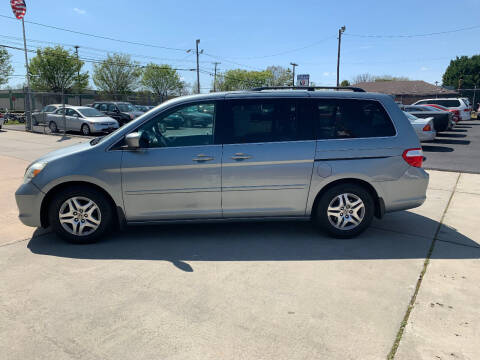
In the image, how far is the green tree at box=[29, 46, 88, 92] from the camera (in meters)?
52.2

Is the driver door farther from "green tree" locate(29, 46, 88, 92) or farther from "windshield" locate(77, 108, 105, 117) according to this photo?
"green tree" locate(29, 46, 88, 92)

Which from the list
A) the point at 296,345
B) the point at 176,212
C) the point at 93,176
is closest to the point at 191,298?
the point at 296,345

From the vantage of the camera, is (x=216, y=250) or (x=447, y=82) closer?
(x=216, y=250)

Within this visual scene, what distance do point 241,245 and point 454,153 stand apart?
36.8 ft

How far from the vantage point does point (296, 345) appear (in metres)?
2.56

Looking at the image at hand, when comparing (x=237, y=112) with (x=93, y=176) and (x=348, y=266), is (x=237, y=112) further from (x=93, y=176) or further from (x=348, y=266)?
(x=348, y=266)

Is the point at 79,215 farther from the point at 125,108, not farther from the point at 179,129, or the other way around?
the point at 125,108

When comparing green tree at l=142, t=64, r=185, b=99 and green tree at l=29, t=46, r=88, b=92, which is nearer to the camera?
green tree at l=29, t=46, r=88, b=92

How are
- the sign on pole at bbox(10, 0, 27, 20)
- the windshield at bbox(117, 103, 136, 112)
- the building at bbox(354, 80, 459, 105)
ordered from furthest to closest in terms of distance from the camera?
the building at bbox(354, 80, 459, 105)
the windshield at bbox(117, 103, 136, 112)
the sign on pole at bbox(10, 0, 27, 20)

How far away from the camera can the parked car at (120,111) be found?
74.4 ft

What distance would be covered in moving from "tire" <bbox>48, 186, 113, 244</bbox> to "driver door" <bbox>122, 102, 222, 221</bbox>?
30 cm

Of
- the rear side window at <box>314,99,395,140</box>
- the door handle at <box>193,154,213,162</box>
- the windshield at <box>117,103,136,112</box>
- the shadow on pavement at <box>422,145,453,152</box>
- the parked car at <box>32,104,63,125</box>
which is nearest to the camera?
the door handle at <box>193,154,213,162</box>

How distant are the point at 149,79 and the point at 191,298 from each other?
7321 centimetres

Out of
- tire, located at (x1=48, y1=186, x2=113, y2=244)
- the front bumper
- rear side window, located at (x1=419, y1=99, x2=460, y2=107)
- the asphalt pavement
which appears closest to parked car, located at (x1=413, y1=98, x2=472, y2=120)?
rear side window, located at (x1=419, y1=99, x2=460, y2=107)
